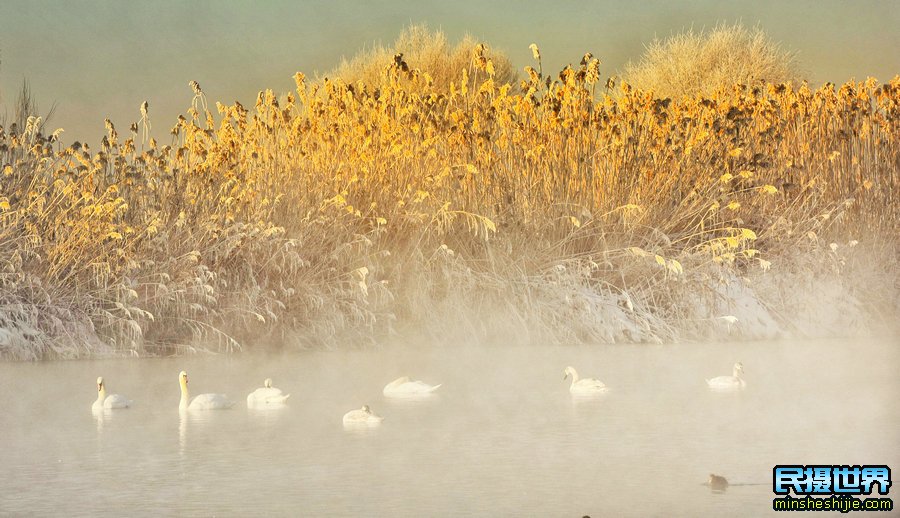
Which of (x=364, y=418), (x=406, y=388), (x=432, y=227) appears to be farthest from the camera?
(x=432, y=227)

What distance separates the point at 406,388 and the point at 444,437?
1164 millimetres

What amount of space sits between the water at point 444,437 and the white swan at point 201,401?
0.07m

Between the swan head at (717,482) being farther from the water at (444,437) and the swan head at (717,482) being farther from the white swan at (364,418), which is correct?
the white swan at (364,418)

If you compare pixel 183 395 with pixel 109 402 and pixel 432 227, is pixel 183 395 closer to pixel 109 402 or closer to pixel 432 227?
pixel 109 402

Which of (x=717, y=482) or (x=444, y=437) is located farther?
(x=444, y=437)

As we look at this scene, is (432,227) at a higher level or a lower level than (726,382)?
higher

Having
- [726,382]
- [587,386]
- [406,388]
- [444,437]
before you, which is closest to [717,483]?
[444,437]

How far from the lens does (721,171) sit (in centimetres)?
894

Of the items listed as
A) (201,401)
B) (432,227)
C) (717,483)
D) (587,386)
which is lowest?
(717,483)

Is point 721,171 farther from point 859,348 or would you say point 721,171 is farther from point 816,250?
point 859,348

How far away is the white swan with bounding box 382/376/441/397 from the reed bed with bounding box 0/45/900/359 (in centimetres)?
187

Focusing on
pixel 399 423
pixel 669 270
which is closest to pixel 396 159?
pixel 669 270

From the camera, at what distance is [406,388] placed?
561cm

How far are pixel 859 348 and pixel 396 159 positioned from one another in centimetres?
329
